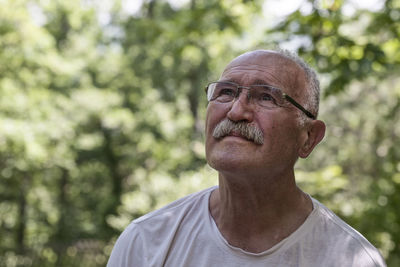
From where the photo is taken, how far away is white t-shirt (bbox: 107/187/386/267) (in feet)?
5.13

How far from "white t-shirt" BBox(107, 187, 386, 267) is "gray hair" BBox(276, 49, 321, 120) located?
38 centimetres

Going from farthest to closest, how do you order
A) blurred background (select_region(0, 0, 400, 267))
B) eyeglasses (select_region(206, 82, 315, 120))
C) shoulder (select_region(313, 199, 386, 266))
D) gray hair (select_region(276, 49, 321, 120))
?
blurred background (select_region(0, 0, 400, 267)), gray hair (select_region(276, 49, 321, 120)), eyeglasses (select_region(206, 82, 315, 120)), shoulder (select_region(313, 199, 386, 266))

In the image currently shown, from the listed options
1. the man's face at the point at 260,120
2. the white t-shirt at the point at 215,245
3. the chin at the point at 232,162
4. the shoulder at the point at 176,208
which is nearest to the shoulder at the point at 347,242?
the white t-shirt at the point at 215,245

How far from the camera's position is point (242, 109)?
5.32ft

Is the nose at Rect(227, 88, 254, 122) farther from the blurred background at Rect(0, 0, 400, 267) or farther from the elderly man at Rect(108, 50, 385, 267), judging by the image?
the blurred background at Rect(0, 0, 400, 267)

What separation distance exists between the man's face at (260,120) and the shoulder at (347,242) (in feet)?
0.82

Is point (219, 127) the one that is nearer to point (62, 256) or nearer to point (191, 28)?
point (191, 28)

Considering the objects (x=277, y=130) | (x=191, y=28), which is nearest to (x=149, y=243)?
(x=277, y=130)

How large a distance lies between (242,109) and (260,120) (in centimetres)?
7

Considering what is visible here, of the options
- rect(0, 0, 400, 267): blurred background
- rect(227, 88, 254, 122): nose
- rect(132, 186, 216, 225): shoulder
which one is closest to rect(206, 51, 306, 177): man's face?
rect(227, 88, 254, 122): nose

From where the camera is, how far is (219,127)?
166 cm

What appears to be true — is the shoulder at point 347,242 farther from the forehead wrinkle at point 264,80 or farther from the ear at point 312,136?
the forehead wrinkle at point 264,80

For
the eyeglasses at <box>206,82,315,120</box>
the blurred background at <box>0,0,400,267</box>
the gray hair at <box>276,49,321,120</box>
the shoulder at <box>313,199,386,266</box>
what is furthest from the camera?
the blurred background at <box>0,0,400,267</box>

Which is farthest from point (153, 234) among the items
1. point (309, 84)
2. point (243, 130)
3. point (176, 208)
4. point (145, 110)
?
point (145, 110)
